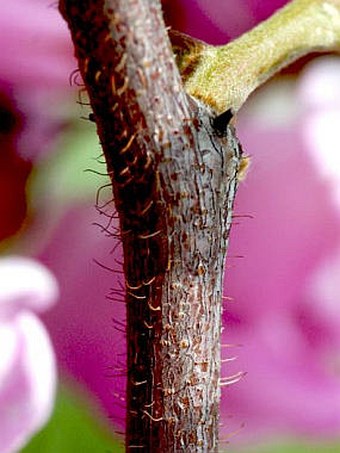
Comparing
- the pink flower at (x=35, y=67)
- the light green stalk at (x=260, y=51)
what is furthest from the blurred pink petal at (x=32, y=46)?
the light green stalk at (x=260, y=51)

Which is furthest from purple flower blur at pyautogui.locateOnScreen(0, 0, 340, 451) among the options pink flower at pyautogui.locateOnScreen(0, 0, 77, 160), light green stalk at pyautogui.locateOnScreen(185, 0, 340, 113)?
light green stalk at pyautogui.locateOnScreen(185, 0, 340, 113)

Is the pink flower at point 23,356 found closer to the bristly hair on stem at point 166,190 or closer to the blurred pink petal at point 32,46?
the blurred pink petal at point 32,46

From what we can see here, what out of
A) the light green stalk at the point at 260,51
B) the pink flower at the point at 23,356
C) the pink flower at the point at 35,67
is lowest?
the pink flower at the point at 23,356

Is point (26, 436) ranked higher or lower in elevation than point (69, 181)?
lower

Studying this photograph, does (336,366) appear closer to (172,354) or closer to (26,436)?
(26,436)

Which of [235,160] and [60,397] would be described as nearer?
[235,160]

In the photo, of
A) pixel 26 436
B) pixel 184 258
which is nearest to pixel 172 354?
pixel 184 258

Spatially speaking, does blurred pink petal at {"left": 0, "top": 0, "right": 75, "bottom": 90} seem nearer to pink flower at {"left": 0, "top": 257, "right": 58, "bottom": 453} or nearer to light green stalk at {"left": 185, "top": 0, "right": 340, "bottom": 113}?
pink flower at {"left": 0, "top": 257, "right": 58, "bottom": 453}
